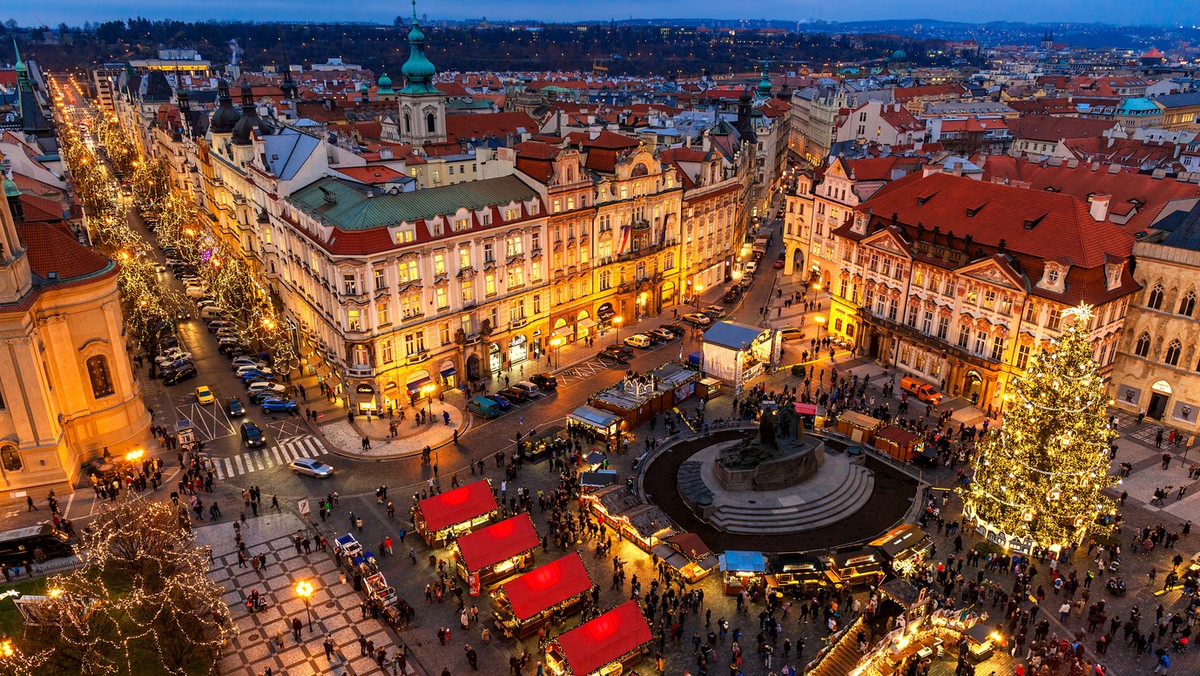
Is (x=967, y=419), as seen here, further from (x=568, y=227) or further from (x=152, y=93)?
(x=152, y=93)

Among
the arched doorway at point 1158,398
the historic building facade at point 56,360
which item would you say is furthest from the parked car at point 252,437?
the arched doorway at point 1158,398

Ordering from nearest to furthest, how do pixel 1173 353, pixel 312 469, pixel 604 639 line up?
1. pixel 604 639
2. pixel 312 469
3. pixel 1173 353

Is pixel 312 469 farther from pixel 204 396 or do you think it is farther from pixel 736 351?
pixel 736 351

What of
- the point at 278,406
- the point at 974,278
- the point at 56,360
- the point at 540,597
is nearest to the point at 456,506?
the point at 540,597

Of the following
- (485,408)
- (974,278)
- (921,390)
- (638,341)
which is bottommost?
(638,341)

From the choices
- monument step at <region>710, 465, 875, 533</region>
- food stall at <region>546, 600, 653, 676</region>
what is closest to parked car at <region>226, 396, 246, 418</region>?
food stall at <region>546, 600, 653, 676</region>

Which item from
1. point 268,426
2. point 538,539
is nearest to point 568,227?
point 268,426
